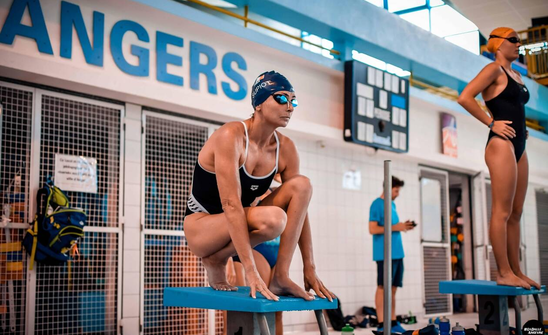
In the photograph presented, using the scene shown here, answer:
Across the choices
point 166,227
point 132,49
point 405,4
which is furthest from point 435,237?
point 132,49

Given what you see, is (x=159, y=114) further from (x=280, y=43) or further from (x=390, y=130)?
(x=390, y=130)

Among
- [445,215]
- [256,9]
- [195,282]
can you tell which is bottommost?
[195,282]

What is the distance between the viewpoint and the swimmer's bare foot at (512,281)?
4.53 metres

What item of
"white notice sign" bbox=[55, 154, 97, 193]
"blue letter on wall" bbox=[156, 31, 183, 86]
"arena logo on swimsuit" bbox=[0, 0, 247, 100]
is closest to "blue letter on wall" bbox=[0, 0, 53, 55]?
"arena logo on swimsuit" bbox=[0, 0, 247, 100]

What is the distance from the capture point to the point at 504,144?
4.70 meters

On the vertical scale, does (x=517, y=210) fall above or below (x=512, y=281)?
above

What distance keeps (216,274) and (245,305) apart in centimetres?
60

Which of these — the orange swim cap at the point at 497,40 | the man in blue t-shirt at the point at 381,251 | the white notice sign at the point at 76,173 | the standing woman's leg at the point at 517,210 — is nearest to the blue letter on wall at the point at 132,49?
the white notice sign at the point at 76,173

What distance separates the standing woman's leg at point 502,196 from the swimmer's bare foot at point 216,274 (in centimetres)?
242

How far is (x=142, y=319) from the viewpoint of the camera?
6.39m

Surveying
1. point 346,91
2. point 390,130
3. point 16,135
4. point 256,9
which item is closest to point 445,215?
point 390,130

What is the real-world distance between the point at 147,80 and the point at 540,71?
34.8ft

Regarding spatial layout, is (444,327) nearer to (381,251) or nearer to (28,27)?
(381,251)

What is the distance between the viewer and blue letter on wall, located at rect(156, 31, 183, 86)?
659 centimetres
